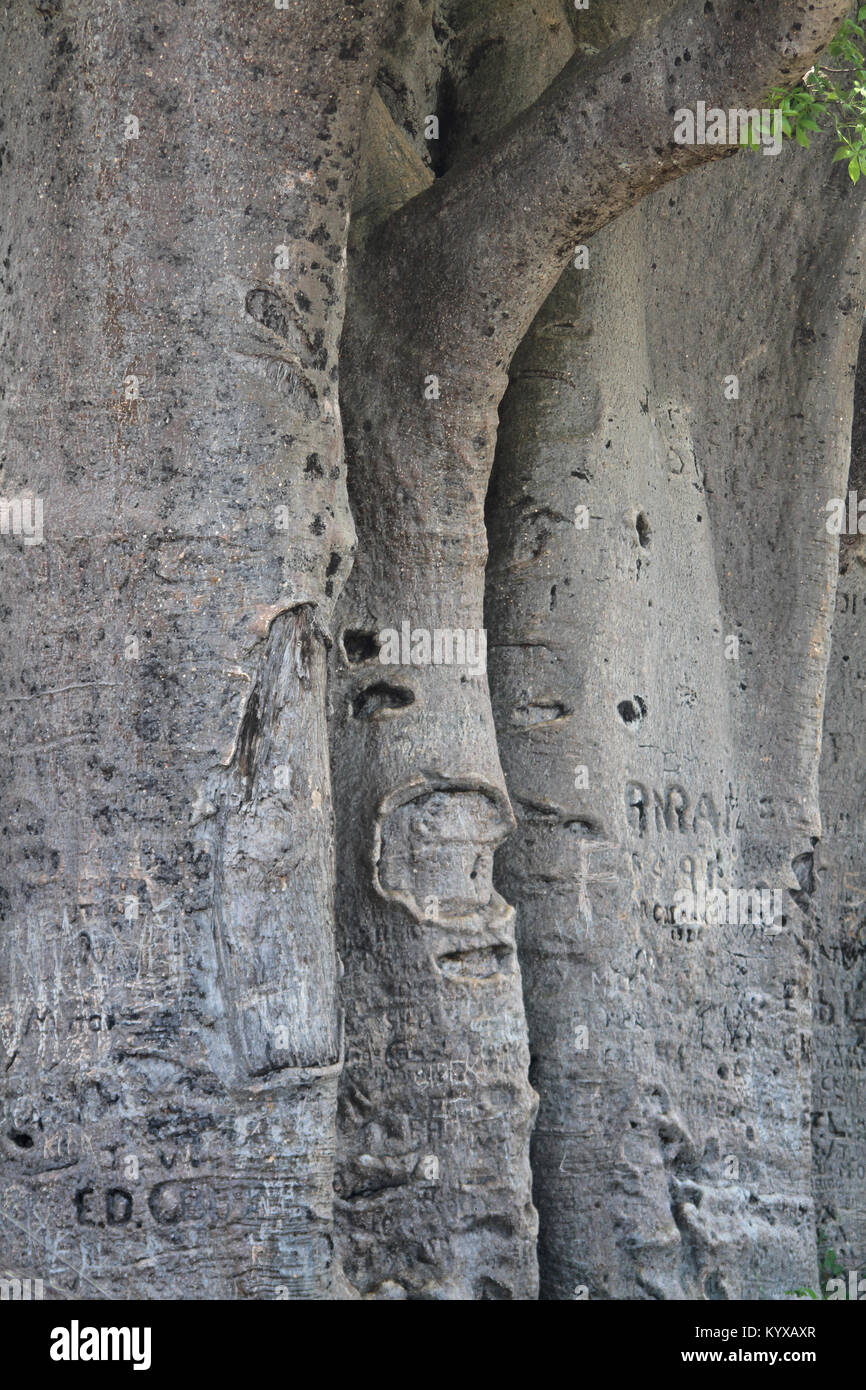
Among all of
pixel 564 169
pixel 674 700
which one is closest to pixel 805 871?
pixel 674 700

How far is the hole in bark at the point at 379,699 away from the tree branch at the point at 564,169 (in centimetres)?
89

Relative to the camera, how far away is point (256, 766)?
3.78m

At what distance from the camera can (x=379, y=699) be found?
4.43 m

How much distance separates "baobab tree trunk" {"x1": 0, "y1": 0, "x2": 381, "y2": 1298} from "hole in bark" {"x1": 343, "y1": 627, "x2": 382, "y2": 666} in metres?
0.43

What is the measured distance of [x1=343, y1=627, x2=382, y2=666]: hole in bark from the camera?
14.6 ft

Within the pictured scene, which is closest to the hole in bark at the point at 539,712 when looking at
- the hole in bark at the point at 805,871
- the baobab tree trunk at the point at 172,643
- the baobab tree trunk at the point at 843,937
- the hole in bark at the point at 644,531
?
the hole in bark at the point at 644,531

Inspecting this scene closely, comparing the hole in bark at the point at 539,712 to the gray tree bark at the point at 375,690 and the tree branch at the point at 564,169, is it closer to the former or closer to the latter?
the gray tree bark at the point at 375,690

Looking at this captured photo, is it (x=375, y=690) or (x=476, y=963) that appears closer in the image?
(x=476, y=963)

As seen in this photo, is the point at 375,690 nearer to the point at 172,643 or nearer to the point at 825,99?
the point at 172,643

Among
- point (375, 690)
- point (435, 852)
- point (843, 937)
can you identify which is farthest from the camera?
point (843, 937)

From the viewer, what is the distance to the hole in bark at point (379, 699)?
4.39m

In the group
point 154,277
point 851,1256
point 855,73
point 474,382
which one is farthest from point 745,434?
point 851,1256

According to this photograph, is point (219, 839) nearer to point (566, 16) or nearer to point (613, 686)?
point (613, 686)

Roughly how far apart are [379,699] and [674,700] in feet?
4.10
